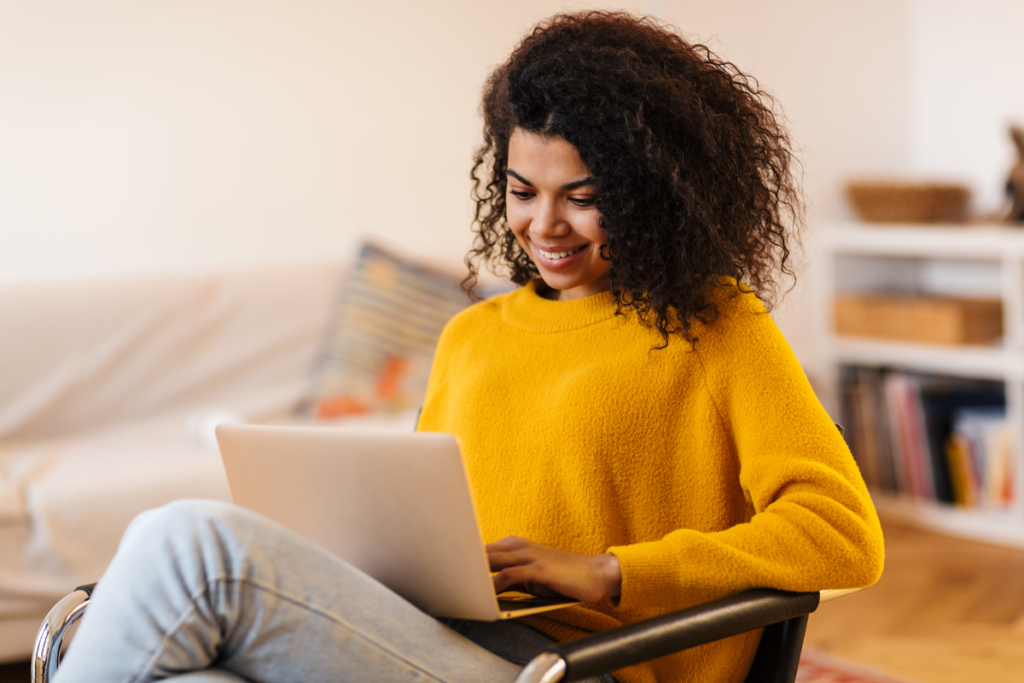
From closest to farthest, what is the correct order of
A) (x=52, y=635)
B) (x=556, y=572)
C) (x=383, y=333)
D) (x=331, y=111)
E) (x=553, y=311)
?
1. (x=556, y=572)
2. (x=52, y=635)
3. (x=553, y=311)
4. (x=383, y=333)
5. (x=331, y=111)

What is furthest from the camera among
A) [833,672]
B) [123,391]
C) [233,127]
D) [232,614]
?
[233,127]

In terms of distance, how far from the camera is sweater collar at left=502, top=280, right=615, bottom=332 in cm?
113

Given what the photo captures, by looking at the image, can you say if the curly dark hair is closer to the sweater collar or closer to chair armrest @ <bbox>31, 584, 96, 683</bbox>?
the sweater collar

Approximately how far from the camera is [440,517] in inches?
34.4

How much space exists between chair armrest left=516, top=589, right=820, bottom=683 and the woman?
0.02m

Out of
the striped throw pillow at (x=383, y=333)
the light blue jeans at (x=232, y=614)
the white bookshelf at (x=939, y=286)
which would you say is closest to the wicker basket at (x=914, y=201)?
the white bookshelf at (x=939, y=286)

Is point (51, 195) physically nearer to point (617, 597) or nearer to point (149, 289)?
point (149, 289)

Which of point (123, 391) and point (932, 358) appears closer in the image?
point (123, 391)

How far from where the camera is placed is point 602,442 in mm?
1057

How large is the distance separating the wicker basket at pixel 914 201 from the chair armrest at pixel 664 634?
2.18 m

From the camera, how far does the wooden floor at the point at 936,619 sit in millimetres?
2010

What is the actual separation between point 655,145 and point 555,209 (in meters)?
0.13

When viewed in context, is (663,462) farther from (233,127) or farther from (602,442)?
(233,127)

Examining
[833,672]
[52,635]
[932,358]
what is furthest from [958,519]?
[52,635]
